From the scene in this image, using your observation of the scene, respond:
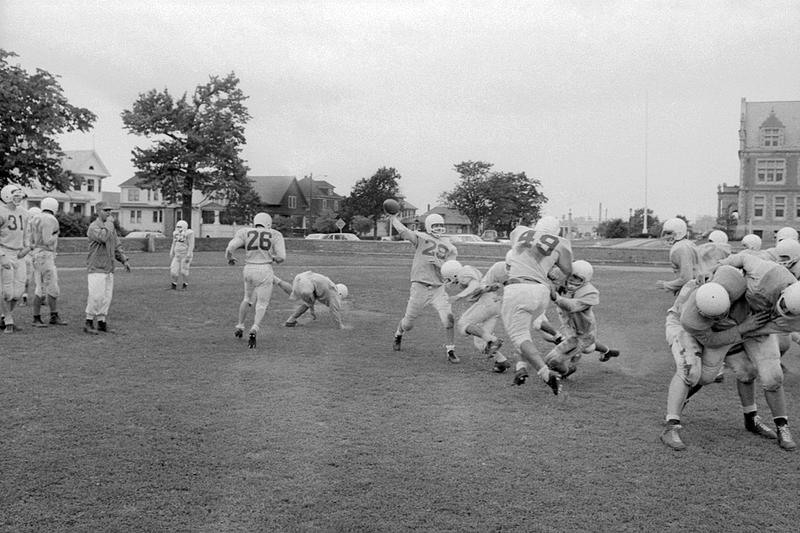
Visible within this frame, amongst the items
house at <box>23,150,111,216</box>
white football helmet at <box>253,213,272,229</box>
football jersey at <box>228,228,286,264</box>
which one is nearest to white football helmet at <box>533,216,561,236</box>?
football jersey at <box>228,228,286,264</box>

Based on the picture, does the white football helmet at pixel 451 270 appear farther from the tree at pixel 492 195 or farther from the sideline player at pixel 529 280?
the tree at pixel 492 195

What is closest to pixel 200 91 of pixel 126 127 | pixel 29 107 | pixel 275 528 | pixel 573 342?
pixel 126 127

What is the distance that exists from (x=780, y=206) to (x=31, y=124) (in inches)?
2830

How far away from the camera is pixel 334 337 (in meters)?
13.2

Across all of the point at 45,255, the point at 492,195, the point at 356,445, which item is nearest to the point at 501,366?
the point at 356,445

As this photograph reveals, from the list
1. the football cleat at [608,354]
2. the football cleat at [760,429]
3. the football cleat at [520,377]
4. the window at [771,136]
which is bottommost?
the football cleat at [760,429]

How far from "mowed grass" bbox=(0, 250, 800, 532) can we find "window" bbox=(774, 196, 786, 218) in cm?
7356

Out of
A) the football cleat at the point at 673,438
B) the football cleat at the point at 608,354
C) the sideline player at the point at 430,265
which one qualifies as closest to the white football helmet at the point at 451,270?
the sideline player at the point at 430,265

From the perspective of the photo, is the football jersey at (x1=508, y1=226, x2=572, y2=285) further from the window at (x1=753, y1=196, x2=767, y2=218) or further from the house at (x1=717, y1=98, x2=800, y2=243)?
the window at (x1=753, y1=196, x2=767, y2=218)

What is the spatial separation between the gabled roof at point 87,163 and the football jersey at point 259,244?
83882 mm

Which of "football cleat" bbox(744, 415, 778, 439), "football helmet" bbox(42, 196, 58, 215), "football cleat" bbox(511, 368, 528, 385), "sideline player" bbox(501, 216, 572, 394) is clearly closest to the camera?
"football cleat" bbox(744, 415, 778, 439)

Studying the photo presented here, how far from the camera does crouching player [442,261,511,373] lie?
33.0ft

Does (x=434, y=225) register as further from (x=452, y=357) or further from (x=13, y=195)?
(x=13, y=195)

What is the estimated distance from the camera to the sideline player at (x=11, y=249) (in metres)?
12.2
